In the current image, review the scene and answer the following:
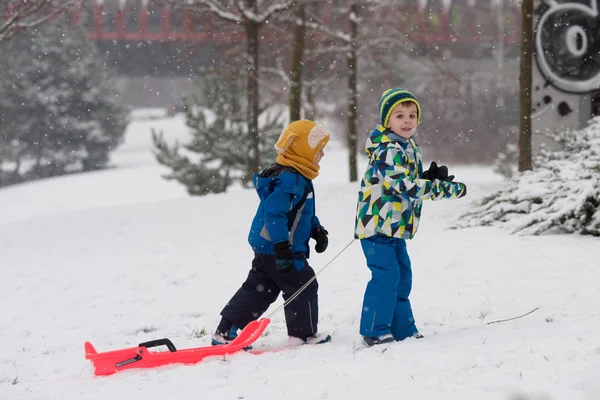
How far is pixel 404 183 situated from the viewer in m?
4.27

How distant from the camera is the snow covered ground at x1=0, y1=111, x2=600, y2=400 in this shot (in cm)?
360

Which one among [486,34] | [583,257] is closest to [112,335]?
[583,257]

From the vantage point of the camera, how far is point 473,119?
3641 centimetres

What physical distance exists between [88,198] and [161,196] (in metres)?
3.27

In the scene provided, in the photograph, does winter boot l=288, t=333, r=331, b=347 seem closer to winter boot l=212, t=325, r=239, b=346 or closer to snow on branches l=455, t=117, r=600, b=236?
Result: winter boot l=212, t=325, r=239, b=346

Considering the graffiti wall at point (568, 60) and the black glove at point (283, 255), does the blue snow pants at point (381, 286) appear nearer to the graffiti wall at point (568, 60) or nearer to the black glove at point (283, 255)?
the black glove at point (283, 255)

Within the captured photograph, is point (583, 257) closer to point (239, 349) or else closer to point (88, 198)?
point (239, 349)

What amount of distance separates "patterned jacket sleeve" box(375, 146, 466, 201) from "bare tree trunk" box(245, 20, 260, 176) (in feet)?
37.8

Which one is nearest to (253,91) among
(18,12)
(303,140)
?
(18,12)

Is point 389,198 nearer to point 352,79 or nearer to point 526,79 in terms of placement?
point 526,79

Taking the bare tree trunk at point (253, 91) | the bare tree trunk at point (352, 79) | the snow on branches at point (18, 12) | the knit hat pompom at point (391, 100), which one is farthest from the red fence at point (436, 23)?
the knit hat pompom at point (391, 100)

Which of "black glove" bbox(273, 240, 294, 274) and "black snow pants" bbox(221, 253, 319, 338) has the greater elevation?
"black glove" bbox(273, 240, 294, 274)

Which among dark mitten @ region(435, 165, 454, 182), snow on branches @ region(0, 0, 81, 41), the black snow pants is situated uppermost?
snow on branches @ region(0, 0, 81, 41)

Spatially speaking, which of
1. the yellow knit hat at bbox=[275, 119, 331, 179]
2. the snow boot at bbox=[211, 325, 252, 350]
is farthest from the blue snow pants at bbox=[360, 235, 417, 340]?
the snow boot at bbox=[211, 325, 252, 350]
